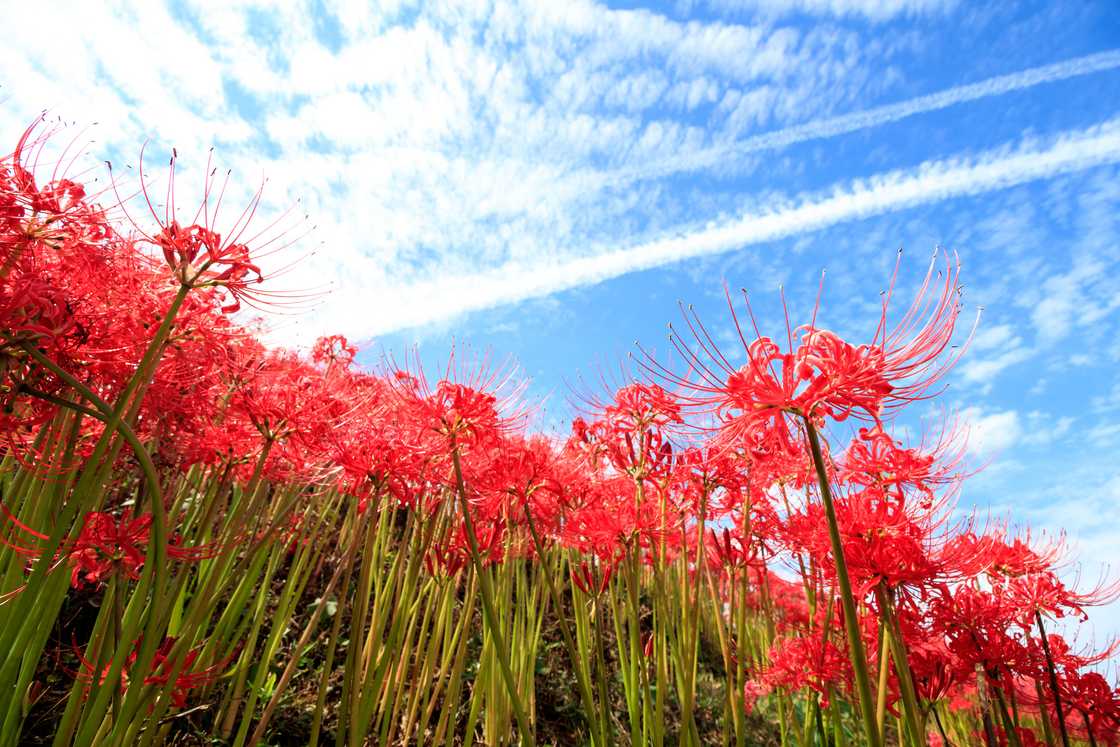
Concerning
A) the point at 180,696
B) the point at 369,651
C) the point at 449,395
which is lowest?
the point at 180,696

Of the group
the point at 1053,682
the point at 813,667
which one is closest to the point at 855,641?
the point at 813,667

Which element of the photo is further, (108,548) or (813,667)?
(813,667)

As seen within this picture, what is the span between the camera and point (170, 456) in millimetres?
3021

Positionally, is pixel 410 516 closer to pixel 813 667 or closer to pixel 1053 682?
pixel 813 667

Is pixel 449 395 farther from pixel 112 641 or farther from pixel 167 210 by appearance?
pixel 112 641

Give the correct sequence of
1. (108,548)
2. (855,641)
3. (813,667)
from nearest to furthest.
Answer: (855,641)
(108,548)
(813,667)

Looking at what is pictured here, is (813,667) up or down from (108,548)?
down

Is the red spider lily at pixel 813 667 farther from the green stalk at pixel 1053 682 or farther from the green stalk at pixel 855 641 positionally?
the green stalk at pixel 855 641

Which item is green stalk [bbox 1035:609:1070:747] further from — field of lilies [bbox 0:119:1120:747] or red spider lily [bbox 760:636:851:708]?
red spider lily [bbox 760:636:851:708]

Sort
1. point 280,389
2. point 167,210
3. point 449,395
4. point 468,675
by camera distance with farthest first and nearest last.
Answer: point 468,675
point 280,389
point 449,395
point 167,210

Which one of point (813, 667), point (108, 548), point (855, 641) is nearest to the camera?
point (855, 641)

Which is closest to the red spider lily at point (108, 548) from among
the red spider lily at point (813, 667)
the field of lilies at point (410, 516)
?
the field of lilies at point (410, 516)

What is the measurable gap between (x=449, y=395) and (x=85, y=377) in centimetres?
125

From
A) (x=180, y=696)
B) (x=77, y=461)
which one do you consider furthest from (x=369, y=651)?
(x=77, y=461)
